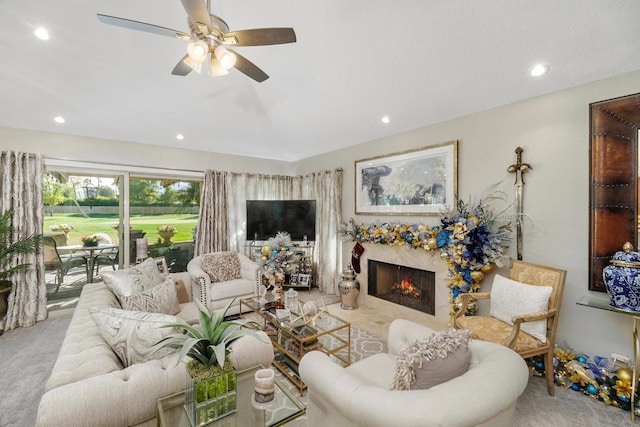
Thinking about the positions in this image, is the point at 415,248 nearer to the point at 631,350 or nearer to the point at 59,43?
the point at 631,350

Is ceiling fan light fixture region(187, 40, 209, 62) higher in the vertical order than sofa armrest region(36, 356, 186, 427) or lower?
higher

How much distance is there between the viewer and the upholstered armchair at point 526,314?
2.09 m

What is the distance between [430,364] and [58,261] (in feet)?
16.5

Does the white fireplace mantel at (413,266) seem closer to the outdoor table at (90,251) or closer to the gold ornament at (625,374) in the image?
the gold ornament at (625,374)

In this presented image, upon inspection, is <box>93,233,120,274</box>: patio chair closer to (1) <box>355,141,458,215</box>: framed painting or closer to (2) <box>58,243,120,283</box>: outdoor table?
(2) <box>58,243,120,283</box>: outdoor table

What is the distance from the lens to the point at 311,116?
4.03m

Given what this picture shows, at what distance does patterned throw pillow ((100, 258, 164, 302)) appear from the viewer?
2358 millimetres

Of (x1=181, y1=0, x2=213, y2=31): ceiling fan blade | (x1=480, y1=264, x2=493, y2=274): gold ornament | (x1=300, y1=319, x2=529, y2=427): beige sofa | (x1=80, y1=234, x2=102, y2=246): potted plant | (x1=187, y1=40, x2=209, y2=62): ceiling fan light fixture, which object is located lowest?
(x1=300, y1=319, x2=529, y2=427): beige sofa

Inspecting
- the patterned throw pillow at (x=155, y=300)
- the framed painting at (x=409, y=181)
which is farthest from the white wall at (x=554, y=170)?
the patterned throw pillow at (x=155, y=300)

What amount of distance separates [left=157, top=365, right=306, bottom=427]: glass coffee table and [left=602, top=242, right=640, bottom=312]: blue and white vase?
240 cm

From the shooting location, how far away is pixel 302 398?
2.12 m

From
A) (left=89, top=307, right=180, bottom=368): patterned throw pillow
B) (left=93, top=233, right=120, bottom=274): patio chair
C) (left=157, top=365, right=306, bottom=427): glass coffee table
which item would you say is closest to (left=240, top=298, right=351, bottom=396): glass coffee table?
(left=157, top=365, right=306, bottom=427): glass coffee table

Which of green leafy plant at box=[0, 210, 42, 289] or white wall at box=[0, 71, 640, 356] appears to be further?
green leafy plant at box=[0, 210, 42, 289]

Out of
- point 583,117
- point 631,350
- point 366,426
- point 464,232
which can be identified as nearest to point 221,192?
point 464,232
